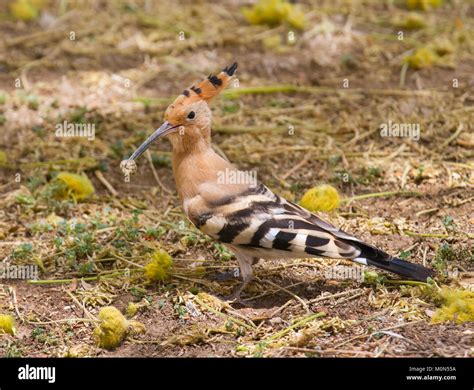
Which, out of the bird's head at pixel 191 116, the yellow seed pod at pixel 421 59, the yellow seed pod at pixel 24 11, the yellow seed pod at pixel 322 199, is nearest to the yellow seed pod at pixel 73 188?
the bird's head at pixel 191 116

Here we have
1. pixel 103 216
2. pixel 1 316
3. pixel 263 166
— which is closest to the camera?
pixel 1 316

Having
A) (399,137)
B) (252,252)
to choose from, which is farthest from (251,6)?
(252,252)

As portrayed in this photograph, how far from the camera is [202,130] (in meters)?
4.37

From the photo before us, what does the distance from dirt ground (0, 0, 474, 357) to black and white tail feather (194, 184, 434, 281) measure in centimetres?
14

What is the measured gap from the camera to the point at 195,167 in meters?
4.33

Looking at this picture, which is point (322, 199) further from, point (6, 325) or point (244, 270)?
point (6, 325)

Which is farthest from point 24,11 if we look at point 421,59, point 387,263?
point 387,263

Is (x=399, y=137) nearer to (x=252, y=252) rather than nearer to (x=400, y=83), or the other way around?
(x=400, y=83)

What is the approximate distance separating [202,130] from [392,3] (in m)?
4.13

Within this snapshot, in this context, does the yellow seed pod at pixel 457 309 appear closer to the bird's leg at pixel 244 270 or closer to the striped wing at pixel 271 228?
the striped wing at pixel 271 228

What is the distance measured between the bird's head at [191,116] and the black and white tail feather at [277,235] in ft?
1.25

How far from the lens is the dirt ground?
387cm

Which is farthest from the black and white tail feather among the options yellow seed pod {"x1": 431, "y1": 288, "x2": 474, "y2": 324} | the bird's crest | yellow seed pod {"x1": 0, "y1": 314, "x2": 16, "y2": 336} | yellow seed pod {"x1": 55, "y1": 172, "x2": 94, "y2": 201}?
yellow seed pod {"x1": 55, "y1": 172, "x2": 94, "y2": 201}

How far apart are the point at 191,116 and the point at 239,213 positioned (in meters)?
0.57
